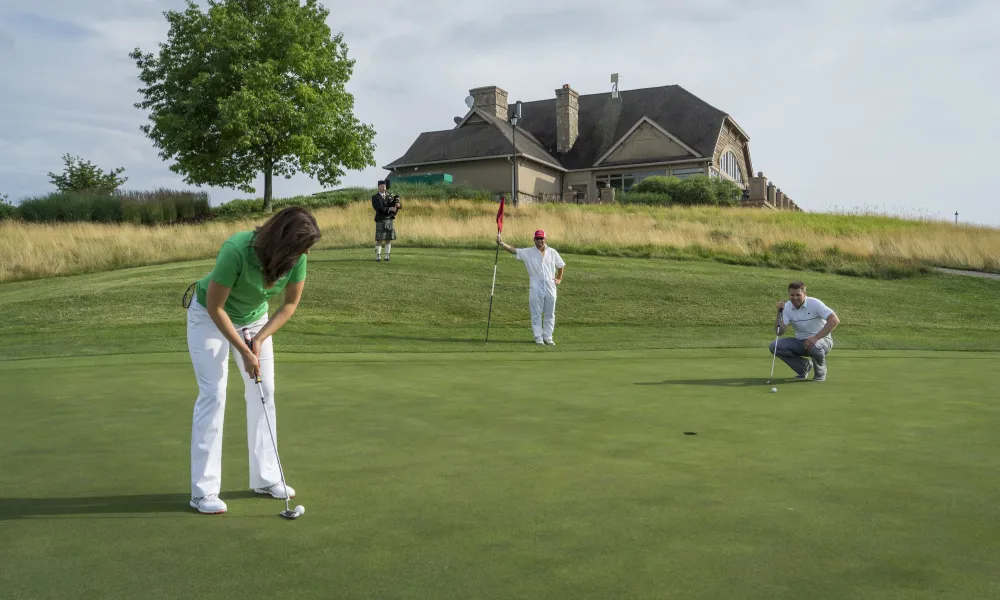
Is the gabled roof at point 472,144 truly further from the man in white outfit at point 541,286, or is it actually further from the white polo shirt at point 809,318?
the white polo shirt at point 809,318

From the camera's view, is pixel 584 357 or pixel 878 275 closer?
pixel 584 357

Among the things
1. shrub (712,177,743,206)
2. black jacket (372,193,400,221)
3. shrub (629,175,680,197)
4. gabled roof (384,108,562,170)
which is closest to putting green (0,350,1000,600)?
black jacket (372,193,400,221)

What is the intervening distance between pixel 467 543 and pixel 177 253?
25.5m

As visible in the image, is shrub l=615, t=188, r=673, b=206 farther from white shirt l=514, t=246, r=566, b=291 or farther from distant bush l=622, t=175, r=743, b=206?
white shirt l=514, t=246, r=566, b=291

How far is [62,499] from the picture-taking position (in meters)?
5.05

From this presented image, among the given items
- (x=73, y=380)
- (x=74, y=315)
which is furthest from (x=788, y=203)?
(x=73, y=380)

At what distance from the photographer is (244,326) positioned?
17.3 feet

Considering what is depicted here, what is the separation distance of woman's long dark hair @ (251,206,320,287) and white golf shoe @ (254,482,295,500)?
4.02ft

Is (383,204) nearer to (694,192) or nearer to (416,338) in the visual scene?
(416,338)

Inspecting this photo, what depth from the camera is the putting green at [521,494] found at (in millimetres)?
3729

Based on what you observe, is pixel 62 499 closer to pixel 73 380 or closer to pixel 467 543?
pixel 467 543

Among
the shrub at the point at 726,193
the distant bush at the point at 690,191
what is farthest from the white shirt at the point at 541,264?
the shrub at the point at 726,193

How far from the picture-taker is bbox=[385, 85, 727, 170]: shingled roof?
53.2 metres

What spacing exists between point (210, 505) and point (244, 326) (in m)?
1.04
